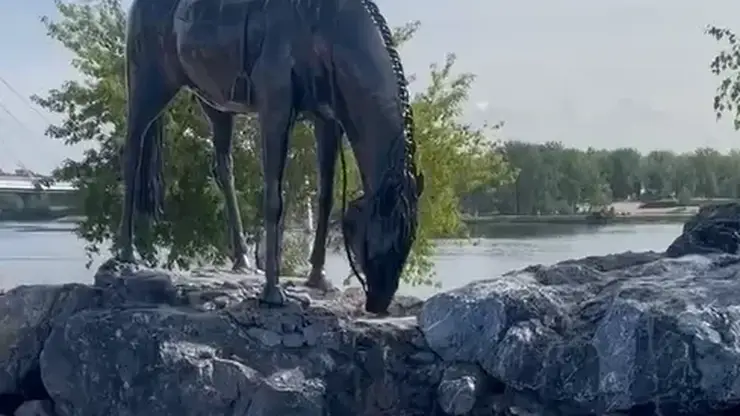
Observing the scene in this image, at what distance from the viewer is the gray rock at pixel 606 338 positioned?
5543 millimetres

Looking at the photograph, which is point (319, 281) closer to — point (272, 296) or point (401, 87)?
point (272, 296)

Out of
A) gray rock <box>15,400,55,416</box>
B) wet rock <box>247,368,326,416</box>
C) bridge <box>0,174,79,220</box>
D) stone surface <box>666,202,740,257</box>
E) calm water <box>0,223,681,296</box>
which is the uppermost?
bridge <box>0,174,79,220</box>

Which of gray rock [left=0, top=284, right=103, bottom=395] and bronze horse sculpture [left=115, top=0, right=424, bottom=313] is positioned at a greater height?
bronze horse sculpture [left=115, top=0, right=424, bottom=313]

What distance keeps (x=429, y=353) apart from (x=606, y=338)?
956 millimetres

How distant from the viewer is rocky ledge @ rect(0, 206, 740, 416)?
5602 millimetres

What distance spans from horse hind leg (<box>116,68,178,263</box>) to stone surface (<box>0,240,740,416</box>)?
37.4 inches

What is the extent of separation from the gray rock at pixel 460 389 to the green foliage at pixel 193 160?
8.91 m

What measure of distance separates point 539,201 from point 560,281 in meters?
20.8

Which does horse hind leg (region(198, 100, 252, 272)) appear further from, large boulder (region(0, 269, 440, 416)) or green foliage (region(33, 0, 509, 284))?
green foliage (region(33, 0, 509, 284))

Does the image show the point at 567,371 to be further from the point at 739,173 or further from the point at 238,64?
the point at 739,173

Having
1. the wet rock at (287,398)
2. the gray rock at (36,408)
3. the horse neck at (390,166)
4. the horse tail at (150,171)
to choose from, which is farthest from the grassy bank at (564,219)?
the wet rock at (287,398)

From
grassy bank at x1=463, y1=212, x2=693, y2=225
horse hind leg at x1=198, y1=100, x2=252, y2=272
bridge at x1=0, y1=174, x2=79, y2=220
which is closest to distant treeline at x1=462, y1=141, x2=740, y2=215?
grassy bank at x1=463, y1=212, x2=693, y2=225

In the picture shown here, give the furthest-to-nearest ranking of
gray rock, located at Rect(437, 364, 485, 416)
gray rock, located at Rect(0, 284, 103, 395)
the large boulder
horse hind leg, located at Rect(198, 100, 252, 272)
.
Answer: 1. horse hind leg, located at Rect(198, 100, 252, 272)
2. gray rock, located at Rect(0, 284, 103, 395)
3. the large boulder
4. gray rock, located at Rect(437, 364, 485, 416)

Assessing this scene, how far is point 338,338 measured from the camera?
6.18m
